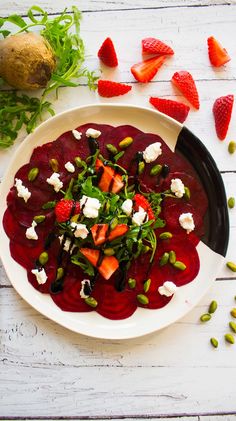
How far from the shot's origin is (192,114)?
1697 mm

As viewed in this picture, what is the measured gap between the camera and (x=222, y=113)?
1667 millimetres

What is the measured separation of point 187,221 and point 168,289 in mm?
227

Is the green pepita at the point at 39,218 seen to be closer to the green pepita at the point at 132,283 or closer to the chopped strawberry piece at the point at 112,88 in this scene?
the green pepita at the point at 132,283

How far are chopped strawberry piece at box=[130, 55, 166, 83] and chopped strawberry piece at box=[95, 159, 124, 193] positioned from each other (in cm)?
34

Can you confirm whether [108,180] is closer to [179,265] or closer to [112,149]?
[112,149]

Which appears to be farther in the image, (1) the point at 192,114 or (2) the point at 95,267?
(1) the point at 192,114

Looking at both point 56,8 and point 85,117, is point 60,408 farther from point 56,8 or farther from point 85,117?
point 56,8

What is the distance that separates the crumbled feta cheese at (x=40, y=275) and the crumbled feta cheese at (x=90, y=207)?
0.25 meters

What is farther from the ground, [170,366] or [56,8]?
[56,8]

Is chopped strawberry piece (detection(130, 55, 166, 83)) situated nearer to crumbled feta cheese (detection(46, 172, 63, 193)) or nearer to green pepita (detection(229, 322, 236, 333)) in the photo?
crumbled feta cheese (detection(46, 172, 63, 193))

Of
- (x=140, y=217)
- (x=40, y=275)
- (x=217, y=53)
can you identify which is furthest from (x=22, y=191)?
(x=217, y=53)

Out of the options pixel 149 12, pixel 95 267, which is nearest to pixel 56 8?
pixel 149 12

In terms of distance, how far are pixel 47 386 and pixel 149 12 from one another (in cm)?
133

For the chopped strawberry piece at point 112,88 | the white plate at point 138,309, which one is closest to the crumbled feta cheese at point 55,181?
the white plate at point 138,309
